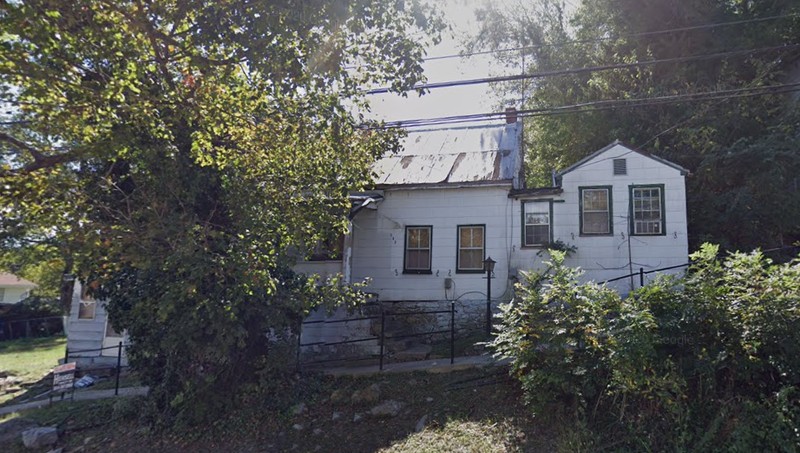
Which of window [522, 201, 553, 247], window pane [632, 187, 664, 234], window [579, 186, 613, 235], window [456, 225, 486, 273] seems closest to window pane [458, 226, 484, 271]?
window [456, 225, 486, 273]

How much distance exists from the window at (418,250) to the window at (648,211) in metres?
5.03

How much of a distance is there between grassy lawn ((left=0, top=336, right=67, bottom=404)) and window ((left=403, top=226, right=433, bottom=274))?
10.0m

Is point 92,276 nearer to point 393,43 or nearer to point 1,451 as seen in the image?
point 1,451

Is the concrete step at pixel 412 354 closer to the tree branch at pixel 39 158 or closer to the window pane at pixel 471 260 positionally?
the window pane at pixel 471 260

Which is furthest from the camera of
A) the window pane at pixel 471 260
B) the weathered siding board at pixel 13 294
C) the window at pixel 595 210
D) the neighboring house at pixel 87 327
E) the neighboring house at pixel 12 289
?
the weathered siding board at pixel 13 294

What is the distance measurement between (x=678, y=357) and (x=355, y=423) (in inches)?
170

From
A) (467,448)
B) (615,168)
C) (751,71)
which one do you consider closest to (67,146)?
(467,448)

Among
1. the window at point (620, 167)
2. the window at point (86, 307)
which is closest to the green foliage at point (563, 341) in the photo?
the window at point (620, 167)

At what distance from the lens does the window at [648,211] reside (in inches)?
469

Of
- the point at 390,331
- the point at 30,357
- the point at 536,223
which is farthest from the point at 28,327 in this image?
the point at 536,223

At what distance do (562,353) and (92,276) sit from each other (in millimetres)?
7077

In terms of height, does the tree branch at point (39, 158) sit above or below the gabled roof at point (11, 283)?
above

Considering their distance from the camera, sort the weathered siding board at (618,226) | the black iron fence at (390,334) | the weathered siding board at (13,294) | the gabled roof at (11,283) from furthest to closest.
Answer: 1. the weathered siding board at (13,294)
2. the gabled roof at (11,283)
3. the weathered siding board at (618,226)
4. the black iron fence at (390,334)

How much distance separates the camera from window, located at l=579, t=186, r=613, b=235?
40.3 feet
